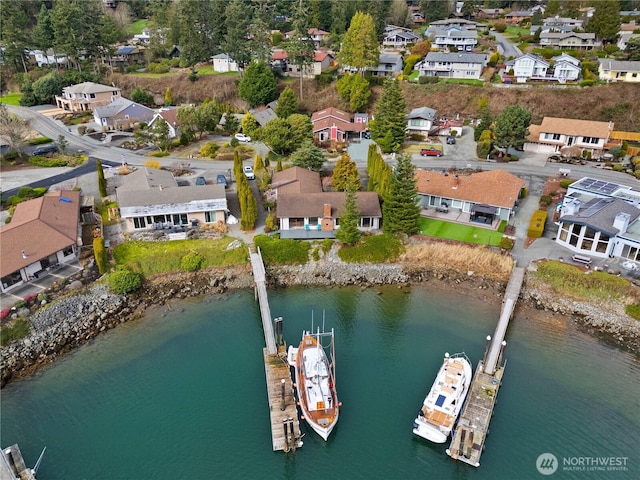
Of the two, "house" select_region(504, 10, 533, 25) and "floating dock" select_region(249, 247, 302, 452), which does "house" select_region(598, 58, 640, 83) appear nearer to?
"house" select_region(504, 10, 533, 25)

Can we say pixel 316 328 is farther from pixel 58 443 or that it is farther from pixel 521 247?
pixel 521 247

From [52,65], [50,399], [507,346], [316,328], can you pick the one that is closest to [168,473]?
[50,399]

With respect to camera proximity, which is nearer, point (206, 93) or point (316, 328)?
point (316, 328)

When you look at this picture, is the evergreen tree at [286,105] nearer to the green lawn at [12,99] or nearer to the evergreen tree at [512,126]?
the evergreen tree at [512,126]

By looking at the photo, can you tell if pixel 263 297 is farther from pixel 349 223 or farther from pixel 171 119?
pixel 171 119

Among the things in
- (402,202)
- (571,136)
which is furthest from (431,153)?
(402,202)

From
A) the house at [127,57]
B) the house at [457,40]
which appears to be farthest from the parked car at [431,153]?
the house at [127,57]
